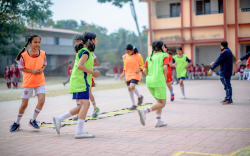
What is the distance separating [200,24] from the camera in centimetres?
2647

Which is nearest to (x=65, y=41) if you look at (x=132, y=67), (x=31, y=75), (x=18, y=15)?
(x=18, y=15)

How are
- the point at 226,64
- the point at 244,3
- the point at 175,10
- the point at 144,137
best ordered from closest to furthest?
1. the point at 144,137
2. the point at 226,64
3. the point at 244,3
4. the point at 175,10

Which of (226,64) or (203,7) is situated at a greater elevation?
(203,7)

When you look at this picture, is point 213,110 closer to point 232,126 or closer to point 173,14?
point 232,126

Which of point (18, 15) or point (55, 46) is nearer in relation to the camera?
point (18, 15)

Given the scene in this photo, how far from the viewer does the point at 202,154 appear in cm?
388

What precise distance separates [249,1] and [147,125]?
24110 millimetres

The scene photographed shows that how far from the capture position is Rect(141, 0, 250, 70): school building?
25250mm

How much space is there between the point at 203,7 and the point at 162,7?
426 cm

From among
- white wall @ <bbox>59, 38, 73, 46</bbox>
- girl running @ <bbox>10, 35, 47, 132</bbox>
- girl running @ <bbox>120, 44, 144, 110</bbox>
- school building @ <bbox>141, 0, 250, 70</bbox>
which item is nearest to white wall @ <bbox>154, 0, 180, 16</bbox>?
school building @ <bbox>141, 0, 250, 70</bbox>

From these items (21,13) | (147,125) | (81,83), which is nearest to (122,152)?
(81,83)

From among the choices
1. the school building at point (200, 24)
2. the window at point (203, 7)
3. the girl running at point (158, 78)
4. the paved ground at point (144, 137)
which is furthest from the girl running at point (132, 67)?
the window at point (203, 7)

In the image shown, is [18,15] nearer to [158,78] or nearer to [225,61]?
[225,61]

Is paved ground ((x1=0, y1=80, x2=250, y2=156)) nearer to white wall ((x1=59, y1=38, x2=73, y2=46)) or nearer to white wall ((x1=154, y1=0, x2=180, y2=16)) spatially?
white wall ((x1=154, y1=0, x2=180, y2=16))
